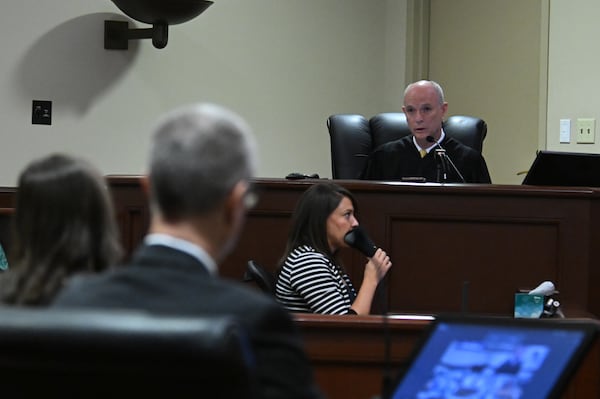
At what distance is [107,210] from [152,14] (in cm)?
442

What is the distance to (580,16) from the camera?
6168mm

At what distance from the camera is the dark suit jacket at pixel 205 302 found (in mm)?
1345

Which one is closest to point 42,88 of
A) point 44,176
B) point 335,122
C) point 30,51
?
point 30,51

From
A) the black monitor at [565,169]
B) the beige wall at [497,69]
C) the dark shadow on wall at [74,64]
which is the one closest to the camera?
the black monitor at [565,169]

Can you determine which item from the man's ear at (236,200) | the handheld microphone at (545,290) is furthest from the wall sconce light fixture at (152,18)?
the man's ear at (236,200)

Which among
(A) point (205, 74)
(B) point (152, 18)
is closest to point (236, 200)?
(B) point (152, 18)

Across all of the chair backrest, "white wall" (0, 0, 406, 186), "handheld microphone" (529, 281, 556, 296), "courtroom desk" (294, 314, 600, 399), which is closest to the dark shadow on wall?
"white wall" (0, 0, 406, 186)

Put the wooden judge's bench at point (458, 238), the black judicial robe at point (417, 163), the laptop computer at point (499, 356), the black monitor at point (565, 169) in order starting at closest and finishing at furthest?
the laptop computer at point (499, 356) → the wooden judge's bench at point (458, 238) → the black monitor at point (565, 169) → the black judicial robe at point (417, 163)

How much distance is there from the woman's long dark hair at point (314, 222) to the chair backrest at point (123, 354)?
286cm

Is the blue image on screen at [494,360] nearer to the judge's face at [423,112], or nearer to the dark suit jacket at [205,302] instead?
the dark suit jacket at [205,302]

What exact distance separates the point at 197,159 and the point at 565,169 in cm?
352

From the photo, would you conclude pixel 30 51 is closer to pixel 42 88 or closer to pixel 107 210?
pixel 42 88

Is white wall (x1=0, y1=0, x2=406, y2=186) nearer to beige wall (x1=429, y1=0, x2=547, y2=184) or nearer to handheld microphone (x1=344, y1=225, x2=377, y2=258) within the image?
beige wall (x1=429, y1=0, x2=547, y2=184)

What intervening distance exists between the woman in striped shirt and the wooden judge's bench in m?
0.39
